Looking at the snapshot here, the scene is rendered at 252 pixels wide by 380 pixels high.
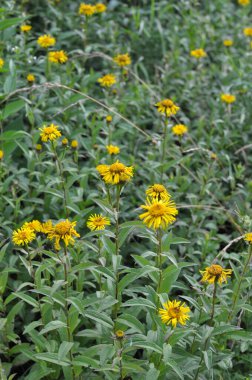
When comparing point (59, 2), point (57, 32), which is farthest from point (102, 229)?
point (59, 2)

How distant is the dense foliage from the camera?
1.89 metres

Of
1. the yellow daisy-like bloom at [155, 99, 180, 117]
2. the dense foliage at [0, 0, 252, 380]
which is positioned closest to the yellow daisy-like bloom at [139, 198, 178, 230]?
the dense foliage at [0, 0, 252, 380]

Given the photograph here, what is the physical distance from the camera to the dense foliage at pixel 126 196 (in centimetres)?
189

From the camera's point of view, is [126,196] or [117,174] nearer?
[117,174]

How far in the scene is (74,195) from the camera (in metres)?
2.74

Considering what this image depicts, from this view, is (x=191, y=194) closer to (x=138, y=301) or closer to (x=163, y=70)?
(x=138, y=301)

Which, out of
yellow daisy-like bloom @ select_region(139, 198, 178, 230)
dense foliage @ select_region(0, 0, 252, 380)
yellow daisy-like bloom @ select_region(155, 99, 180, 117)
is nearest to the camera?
yellow daisy-like bloom @ select_region(139, 198, 178, 230)

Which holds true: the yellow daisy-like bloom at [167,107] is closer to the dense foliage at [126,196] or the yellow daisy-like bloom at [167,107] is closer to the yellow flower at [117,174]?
the dense foliage at [126,196]

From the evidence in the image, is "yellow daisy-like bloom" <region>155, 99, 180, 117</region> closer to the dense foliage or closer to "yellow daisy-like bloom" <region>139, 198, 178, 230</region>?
the dense foliage

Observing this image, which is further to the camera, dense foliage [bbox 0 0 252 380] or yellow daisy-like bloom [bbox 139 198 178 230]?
dense foliage [bbox 0 0 252 380]

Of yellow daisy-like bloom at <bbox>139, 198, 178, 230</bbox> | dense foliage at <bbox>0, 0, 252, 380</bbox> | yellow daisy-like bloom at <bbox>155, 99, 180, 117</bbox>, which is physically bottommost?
dense foliage at <bbox>0, 0, 252, 380</bbox>

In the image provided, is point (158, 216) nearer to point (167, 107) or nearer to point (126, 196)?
point (167, 107)

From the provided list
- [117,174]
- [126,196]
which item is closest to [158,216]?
[117,174]

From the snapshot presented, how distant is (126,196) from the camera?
9.80ft
